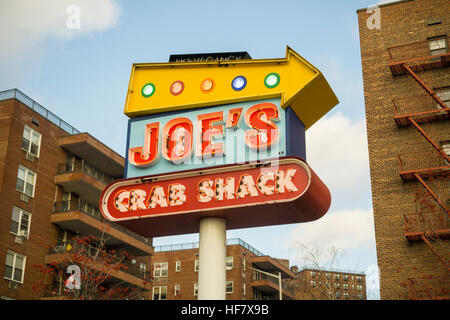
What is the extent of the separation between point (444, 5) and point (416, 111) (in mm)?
7213

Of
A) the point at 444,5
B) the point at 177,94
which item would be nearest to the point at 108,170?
the point at 444,5

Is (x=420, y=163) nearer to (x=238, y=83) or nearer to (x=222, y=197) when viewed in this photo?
(x=238, y=83)

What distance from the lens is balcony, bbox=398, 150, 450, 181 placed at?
30.5m

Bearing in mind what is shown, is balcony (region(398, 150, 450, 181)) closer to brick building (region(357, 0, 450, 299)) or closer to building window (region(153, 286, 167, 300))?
brick building (region(357, 0, 450, 299))

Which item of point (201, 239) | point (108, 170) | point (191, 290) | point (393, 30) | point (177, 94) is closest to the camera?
point (201, 239)

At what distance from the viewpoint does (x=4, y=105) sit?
4191 cm

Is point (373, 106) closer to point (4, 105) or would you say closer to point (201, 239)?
point (201, 239)

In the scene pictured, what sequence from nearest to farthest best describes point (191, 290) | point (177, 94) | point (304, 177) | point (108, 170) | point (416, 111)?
1. point (304, 177)
2. point (177, 94)
3. point (416, 111)
4. point (108, 170)
5. point (191, 290)

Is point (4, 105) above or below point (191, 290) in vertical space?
above

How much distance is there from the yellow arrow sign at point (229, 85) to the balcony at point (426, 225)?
49.3ft

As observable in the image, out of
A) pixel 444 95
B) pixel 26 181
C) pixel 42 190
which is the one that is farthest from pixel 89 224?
pixel 444 95

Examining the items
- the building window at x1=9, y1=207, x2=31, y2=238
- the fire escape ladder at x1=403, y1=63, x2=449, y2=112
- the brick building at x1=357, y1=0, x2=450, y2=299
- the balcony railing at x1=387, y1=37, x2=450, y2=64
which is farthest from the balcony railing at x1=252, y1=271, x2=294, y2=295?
the fire escape ladder at x1=403, y1=63, x2=449, y2=112

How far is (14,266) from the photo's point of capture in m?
39.5
